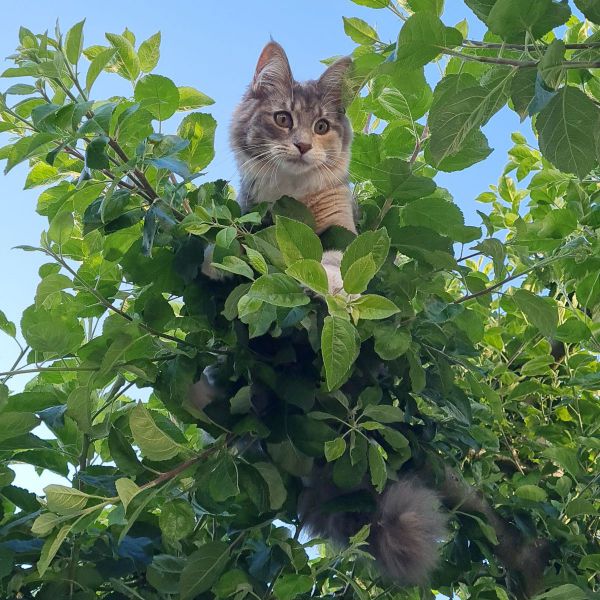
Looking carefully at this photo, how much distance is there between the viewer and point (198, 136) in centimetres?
190

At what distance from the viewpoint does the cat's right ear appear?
3.03 m

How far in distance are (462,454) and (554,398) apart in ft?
1.90

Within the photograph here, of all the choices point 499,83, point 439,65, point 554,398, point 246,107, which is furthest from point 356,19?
point 554,398

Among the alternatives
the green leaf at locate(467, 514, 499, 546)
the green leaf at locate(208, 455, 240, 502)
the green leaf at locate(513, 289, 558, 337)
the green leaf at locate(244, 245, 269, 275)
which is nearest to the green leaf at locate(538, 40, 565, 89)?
the green leaf at locate(244, 245, 269, 275)

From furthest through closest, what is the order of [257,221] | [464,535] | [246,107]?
[246,107] → [464,535] → [257,221]

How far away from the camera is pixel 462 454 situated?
7.53 ft

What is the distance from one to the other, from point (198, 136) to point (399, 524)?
1061 mm

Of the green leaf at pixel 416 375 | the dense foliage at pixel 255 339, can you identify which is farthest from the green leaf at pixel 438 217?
the green leaf at pixel 416 375

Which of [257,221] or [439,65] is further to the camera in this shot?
[439,65]

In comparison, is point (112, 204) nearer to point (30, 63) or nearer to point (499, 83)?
point (30, 63)

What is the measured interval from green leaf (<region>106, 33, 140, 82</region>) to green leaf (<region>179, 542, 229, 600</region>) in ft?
3.59

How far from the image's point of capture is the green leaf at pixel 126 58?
188 centimetres

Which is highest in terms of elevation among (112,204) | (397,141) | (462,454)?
(397,141)

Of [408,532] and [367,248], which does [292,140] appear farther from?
[367,248]
